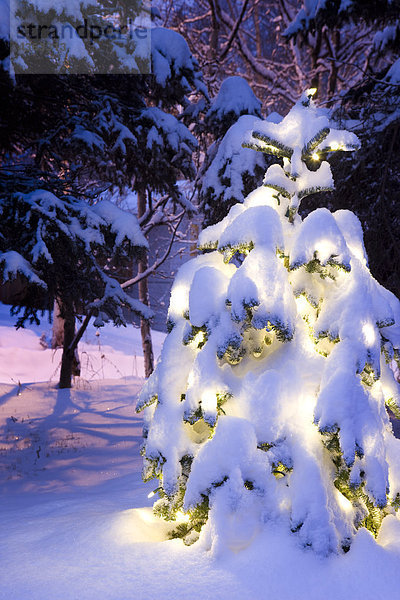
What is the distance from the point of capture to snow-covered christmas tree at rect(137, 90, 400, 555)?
88.2 inches

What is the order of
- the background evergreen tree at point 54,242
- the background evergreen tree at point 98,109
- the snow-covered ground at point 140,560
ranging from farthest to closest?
1. the background evergreen tree at point 98,109
2. the background evergreen tree at point 54,242
3. the snow-covered ground at point 140,560

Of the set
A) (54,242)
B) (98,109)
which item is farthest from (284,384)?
(98,109)

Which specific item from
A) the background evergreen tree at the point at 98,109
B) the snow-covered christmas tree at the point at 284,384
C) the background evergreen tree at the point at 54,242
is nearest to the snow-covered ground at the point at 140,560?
the snow-covered christmas tree at the point at 284,384

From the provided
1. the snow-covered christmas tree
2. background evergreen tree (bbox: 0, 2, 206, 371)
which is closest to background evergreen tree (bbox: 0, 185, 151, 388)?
background evergreen tree (bbox: 0, 2, 206, 371)

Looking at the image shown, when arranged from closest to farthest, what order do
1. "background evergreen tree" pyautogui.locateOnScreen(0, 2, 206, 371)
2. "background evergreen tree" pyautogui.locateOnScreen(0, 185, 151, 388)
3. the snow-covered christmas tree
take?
the snow-covered christmas tree, "background evergreen tree" pyautogui.locateOnScreen(0, 185, 151, 388), "background evergreen tree" pyautogui.locateOnScreen(0, 2, 206, 371)

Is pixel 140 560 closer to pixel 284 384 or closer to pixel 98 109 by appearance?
pixel 284 384

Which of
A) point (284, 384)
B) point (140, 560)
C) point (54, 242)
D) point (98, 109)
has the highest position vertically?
point (98, 109)

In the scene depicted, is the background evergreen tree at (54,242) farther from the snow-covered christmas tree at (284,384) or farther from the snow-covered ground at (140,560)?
the snow-covered christmas tree at (284,384)

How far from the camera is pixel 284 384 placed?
7.95 feet

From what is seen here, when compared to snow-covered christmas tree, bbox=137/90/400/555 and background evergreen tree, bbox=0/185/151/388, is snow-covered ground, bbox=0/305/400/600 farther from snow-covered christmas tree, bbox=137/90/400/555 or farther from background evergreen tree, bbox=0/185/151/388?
background evergreen tree, bbox=0/185/151/388

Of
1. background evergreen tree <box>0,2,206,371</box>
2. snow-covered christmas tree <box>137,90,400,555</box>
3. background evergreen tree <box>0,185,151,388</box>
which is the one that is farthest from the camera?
background evergreen tree <box>0,2,206,371</box>

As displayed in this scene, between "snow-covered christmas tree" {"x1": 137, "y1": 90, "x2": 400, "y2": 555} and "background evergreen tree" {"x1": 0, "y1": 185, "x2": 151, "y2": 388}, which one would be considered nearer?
"snow-covered christmas tree" {"x1": 137, "y1": 90, "x2": 400, "y2": 555}

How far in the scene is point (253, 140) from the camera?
2846 millimetres

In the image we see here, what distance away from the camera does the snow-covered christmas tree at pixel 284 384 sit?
2240mm
